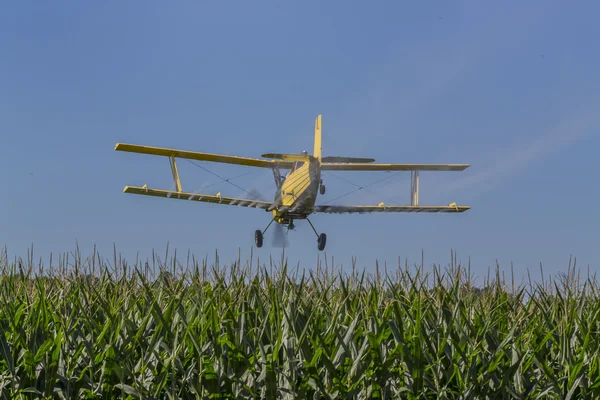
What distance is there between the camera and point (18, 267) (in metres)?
8.83

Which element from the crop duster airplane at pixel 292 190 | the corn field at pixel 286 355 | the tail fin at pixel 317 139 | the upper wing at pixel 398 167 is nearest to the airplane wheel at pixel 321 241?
the crop duster airplane at pixel 292 190

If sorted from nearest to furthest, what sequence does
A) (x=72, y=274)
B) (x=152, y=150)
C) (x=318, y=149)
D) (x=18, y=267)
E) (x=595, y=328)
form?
(x=595, y=328)
(x=72, y=274)
(x=18, y=267)
(x=152, y=150)
(x=318, y=149)

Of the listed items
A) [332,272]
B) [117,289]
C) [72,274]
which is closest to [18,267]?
[72,274]

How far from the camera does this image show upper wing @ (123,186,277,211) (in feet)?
73.9

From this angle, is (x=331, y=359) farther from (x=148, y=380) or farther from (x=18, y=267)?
(x=18, y=267)

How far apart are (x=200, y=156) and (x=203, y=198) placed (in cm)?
201

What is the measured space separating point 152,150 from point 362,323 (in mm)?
19472

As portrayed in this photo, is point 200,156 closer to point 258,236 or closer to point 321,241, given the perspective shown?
point 258,236

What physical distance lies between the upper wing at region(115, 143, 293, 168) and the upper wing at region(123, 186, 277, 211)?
5.58ft

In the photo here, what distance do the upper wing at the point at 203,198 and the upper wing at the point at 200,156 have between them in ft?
5.58

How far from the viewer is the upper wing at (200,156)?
2339cm

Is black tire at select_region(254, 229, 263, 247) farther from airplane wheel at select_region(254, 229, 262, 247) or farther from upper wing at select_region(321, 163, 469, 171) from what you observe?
upper wing at select_region(321, 163, 469, 171)

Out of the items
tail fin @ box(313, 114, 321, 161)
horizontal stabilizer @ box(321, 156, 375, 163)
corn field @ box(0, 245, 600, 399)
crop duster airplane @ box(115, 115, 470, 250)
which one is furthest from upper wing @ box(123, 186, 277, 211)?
corn field @ box(0, 245, 600, 399)

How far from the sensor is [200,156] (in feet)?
80.9
